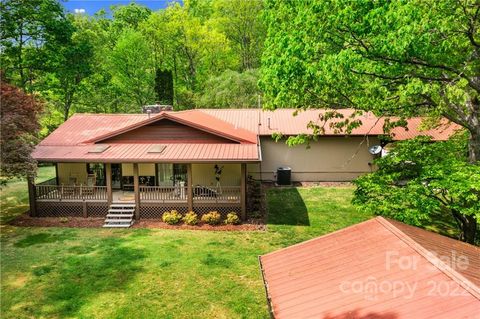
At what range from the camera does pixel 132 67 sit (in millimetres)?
44250

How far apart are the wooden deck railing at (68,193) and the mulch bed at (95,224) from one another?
44.7 inches

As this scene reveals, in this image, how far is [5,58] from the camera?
32562mm

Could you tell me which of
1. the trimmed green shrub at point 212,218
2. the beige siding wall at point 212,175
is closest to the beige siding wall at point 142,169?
the beige siding wall at point 212,175

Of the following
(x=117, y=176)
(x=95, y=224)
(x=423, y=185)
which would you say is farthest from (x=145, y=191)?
(x=423, y=185)

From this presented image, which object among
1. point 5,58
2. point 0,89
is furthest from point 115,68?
point 0,89

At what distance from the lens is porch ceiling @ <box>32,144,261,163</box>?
57.8ft

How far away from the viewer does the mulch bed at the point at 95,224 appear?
17281 mm

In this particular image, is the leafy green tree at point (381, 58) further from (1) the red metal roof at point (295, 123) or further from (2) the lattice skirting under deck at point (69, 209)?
(1) the red metal roof at point (295, 123)

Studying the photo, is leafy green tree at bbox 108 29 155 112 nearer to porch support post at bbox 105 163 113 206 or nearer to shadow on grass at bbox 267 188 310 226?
shadow on grass at bbox 267 188 310 226

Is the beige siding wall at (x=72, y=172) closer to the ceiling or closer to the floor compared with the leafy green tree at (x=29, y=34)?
closer to the floor

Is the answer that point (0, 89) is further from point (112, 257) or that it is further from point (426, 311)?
point (426, 311)

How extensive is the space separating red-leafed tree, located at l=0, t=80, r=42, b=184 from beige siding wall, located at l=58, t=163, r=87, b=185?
5.27m

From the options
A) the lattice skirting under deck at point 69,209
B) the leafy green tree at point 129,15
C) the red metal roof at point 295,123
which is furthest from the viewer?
the leafy green tree at point 129,15

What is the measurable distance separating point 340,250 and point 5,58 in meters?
36.5
